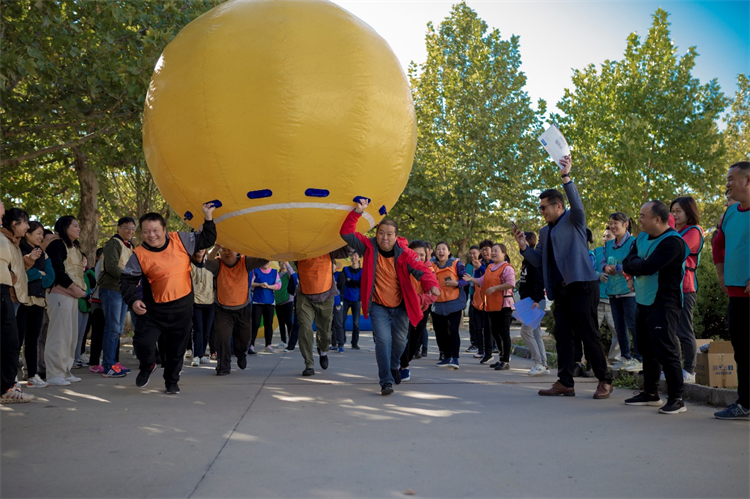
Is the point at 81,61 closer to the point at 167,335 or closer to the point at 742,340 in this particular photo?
the point at 167,335

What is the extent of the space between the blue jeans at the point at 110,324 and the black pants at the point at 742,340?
6.65 metres

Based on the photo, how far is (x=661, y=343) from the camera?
5055 mm

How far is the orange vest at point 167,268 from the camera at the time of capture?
5938 mm

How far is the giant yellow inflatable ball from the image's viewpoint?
4.48 m

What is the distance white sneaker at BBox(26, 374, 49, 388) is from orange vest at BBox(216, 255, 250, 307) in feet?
7.32

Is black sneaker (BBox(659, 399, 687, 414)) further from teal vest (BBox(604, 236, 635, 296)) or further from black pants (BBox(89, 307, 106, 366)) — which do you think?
black pants (BBox(89, 307, 106, 366))

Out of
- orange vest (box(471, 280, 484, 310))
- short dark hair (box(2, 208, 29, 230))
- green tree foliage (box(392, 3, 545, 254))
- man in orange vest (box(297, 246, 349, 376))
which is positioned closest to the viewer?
short dark hair (box(2, 208, 29, 230))

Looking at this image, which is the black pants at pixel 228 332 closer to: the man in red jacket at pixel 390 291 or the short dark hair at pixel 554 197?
the man in red jacket at pixel 390 291

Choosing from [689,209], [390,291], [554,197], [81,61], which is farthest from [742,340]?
[81,61]

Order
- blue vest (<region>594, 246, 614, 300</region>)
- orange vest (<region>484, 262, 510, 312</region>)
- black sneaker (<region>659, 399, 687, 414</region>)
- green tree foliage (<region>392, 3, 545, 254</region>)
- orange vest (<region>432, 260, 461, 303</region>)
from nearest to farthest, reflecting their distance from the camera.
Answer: black sneaker (<region>659, 399, 687, 414</region>) < blue vest (<region>594, 246, 614, 300</region>) < orange vest (<region>484, 262, 510, 312</region>) < orange vest (<region>432, 260, 461, 303</region>) < green tree foliage (<region>392, 3, 545, 254</region>)

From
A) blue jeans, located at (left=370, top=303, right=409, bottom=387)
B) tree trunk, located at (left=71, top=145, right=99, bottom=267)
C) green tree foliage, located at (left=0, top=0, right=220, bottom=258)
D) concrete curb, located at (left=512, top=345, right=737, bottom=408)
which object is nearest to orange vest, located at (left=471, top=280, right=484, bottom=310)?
blue jeans, located at (left=370, top=303, right=409, bottom=387)

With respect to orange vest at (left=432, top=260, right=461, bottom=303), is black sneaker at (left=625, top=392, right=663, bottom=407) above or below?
below

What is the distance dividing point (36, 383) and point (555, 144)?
235 inches

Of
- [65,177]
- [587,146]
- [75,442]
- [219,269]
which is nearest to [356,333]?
[219,269]
